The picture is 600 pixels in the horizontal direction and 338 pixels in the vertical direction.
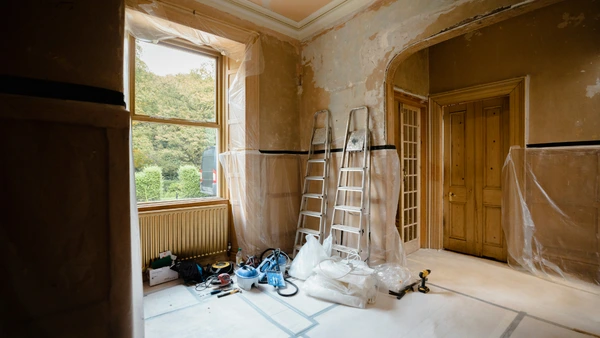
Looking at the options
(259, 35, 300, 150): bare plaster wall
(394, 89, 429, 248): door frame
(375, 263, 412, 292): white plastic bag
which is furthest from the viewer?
(394, 89, 429, 248): door frame

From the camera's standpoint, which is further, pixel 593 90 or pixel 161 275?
pixel 161 275

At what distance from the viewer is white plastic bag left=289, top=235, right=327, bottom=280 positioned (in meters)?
2.97

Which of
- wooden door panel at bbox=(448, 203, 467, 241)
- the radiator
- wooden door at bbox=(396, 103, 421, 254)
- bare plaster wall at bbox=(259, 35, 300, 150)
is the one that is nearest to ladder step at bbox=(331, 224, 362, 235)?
wooden door at bbox=(396, 103, 421, 254)

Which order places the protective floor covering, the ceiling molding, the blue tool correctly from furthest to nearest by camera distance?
the ceiling molding, the blue tool, the protective floor covering

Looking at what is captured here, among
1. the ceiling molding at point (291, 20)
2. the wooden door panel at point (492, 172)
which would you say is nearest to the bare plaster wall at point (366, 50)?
the ceiling molding at point (291, 20)

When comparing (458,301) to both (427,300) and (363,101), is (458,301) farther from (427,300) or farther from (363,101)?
(363,101)

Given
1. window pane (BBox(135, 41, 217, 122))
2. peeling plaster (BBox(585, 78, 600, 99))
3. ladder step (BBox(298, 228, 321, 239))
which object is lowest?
→ ladder step (BBox(298, 228, 321, 239))

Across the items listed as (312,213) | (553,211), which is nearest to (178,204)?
(312,213)

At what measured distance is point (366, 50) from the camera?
3279mm

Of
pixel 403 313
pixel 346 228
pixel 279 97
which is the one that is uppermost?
pixel 279 97

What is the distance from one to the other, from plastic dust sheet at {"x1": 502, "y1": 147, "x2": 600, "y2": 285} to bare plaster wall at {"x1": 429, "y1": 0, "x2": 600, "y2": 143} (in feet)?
0.82

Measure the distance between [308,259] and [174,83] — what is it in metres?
2.65

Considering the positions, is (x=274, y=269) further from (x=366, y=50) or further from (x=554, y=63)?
(x=554, y=63)

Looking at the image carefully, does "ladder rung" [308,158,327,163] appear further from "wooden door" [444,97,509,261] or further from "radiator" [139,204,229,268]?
"wooden door" [444,97,509,261]
